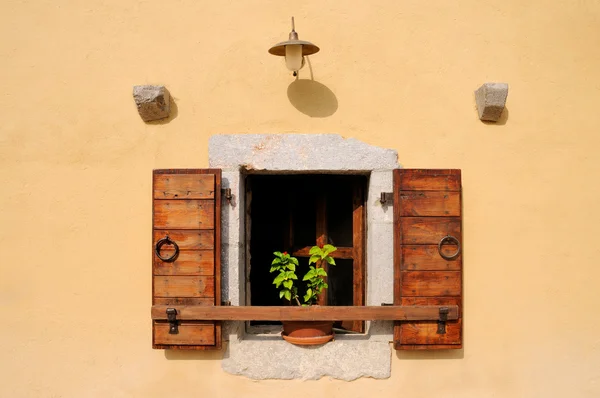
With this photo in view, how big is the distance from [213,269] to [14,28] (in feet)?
6.26

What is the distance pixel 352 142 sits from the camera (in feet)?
10.9

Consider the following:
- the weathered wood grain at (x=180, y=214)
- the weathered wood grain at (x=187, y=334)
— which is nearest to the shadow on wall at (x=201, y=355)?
the weathered wood grain at (x=187, y=334)

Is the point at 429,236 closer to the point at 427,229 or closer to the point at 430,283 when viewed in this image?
the point at 427,229

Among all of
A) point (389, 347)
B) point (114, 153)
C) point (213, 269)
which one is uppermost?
point (114, 153)

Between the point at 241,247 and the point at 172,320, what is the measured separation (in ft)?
1.89

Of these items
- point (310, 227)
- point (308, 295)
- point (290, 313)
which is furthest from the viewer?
point (310, 227)

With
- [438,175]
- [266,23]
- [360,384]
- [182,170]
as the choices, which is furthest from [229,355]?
[266,23]

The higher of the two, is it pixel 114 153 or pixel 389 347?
pixel 114 153

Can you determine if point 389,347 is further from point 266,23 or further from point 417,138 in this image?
point 266,23

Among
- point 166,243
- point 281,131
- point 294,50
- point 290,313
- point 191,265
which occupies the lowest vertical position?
point 290,313

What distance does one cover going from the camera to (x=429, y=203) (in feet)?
10.5

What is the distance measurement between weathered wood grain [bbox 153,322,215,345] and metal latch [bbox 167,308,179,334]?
0.02 metres

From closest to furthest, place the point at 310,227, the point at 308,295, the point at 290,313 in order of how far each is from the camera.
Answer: the point at 290,313
the point at 308,295
the point at 310,227

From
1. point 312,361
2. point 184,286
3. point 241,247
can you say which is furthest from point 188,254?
point 312,361
